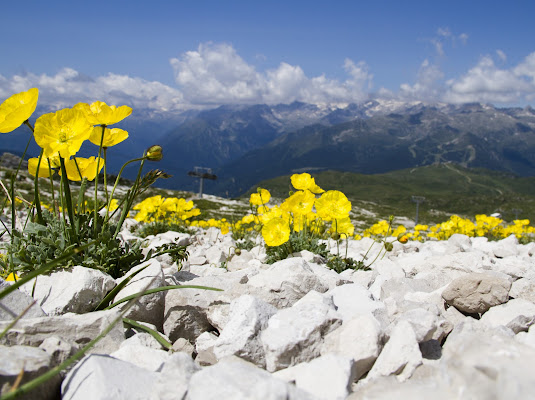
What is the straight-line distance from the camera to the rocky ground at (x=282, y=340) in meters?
1.58

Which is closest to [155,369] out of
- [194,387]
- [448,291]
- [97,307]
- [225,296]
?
[194,387]

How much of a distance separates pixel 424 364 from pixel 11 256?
2967 mm

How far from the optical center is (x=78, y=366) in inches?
72.6

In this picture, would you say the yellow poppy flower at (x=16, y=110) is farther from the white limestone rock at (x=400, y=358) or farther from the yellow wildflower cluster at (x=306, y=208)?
the yellow wildflower cluster at (x=306, y=208)

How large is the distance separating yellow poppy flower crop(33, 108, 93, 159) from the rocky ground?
2.97 feet

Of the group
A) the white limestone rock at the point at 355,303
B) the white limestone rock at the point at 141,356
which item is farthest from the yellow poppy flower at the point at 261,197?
the white limestone rock at the point at 141,356

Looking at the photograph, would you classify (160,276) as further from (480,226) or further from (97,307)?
(480,226)

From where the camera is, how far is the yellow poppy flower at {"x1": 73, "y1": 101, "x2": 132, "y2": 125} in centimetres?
299

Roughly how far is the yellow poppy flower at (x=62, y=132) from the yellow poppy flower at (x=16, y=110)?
0.35 feet

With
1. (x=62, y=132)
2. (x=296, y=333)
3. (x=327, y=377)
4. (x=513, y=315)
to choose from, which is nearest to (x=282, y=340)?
(x=296, y=333)

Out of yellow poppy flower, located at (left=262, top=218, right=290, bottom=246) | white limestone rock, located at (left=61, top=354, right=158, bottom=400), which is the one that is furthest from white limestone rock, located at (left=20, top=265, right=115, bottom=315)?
yellow poppy flower, located at (left=262, top=218, right=290, bottom=246)

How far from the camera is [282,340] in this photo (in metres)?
2.14

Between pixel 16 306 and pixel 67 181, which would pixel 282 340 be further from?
pixel 67 181

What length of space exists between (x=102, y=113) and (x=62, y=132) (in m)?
0.33
